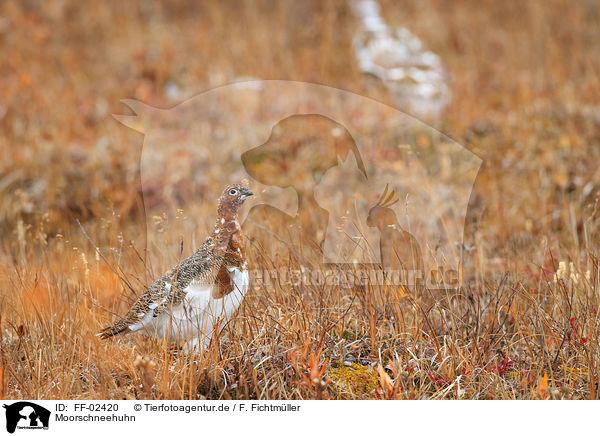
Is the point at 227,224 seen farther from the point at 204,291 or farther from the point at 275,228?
the point at 275,228

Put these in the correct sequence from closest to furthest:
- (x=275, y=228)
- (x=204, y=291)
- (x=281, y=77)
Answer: (x=204, y=291)
(x=275, y=228)
(x=281, y=77)

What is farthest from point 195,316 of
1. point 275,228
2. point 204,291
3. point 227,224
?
point 275,228

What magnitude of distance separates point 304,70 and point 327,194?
3.55 m

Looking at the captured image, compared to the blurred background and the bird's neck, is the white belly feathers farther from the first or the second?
the blurred background

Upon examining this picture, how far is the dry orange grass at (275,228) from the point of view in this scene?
2342 mm

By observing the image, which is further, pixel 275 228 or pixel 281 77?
pixel 281 77

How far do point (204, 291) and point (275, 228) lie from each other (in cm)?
81

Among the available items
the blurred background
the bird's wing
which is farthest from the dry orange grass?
the bird's wing

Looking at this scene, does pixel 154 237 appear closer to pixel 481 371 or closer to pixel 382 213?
pixel 382 213

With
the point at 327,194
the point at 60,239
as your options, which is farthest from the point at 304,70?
the point at 60,239
